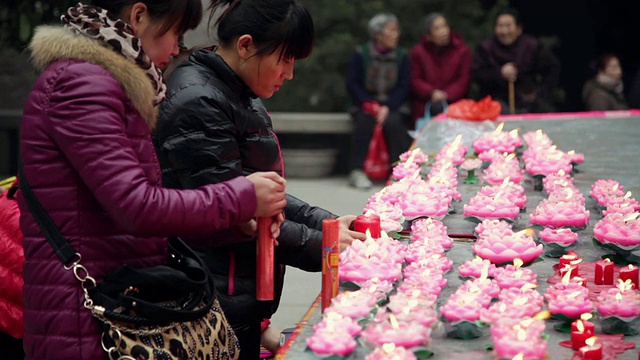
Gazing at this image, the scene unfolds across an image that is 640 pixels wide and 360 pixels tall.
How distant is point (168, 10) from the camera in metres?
2.19

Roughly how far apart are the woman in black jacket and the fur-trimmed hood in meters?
0.51

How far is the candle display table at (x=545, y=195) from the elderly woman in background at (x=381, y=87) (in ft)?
10.4

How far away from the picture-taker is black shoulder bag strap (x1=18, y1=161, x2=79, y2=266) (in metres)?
2.06

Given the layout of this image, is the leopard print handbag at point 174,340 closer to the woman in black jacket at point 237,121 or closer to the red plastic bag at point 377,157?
→ the woman in black jacket at point 237,121

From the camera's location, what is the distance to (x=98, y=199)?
201 centimetres

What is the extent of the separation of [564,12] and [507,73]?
2.03 metres

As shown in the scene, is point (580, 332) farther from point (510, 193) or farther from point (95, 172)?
point (510, 193)

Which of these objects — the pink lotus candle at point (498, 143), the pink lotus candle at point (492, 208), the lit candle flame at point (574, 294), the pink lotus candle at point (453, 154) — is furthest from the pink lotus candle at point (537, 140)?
the lit candle flame at point (574, 294)

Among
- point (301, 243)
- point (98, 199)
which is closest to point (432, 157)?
point (301, 243)

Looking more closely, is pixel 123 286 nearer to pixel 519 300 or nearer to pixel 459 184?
pixel 519 300

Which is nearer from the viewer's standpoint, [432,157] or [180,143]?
[180,143]

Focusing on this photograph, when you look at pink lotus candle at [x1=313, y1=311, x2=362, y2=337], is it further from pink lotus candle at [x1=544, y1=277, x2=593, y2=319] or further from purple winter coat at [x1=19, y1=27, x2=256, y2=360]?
pink lotus candle at [x1=544, y1=277, x2=593, y2=319]

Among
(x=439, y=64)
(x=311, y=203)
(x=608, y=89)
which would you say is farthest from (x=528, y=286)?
(x=608, y=89)

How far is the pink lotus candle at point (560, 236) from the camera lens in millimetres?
2855
